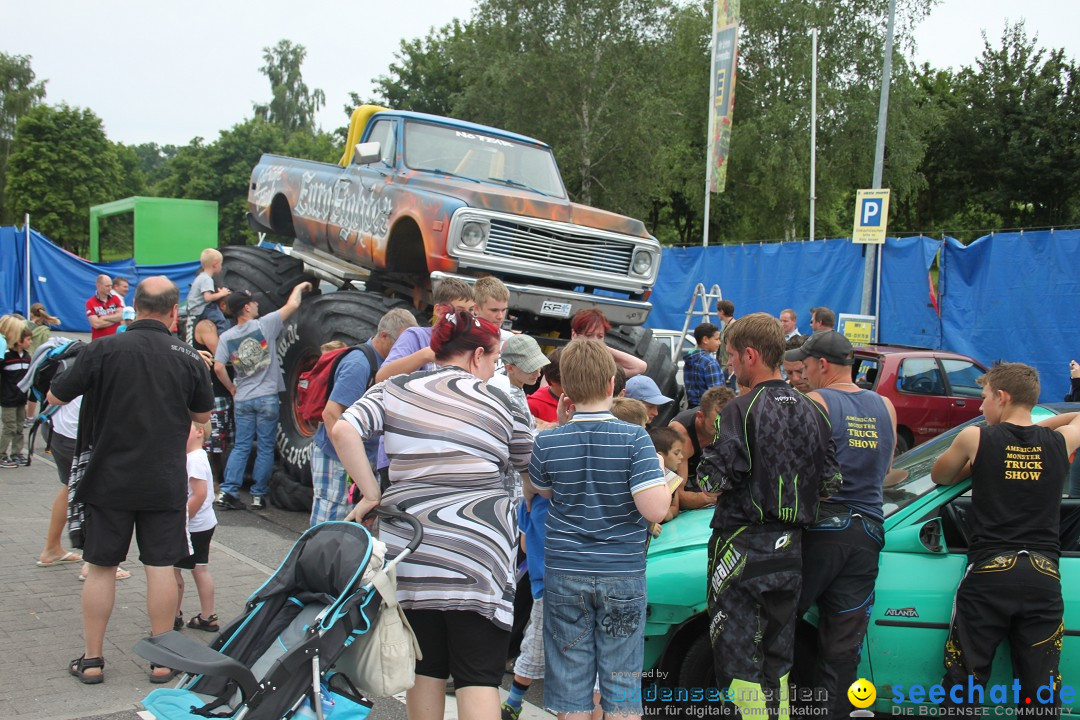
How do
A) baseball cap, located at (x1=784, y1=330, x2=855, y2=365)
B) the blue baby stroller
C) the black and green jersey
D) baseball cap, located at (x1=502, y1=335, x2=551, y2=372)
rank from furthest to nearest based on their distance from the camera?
baseball cap, located at (x1=502, y1=335, x2=551, y2=372) → baseball cap, located at (x1=784, y1=330, x2=855, y2=365) → the black and green jersey → the blue baby stroller

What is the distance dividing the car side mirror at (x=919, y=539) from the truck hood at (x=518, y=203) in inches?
168

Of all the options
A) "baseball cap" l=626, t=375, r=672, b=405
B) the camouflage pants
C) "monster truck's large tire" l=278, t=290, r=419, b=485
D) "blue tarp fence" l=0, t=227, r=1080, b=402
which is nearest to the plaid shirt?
"baseball cap" l=626, t=375, r=672, b=405

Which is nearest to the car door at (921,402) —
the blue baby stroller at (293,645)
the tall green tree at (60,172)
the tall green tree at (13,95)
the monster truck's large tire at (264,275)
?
the monster truck's large tire at (264,275)

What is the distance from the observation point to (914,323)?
560 inches

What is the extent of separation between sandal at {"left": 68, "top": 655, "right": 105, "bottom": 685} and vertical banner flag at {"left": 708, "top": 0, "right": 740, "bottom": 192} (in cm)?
1640

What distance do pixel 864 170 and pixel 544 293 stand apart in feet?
87.4

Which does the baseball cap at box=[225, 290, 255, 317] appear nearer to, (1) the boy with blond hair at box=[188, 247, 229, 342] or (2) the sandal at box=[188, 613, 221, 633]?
(1) the boy with blond hair at box=[188, 247, 229, 342]

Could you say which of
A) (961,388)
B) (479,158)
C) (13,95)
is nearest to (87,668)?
(479,158)

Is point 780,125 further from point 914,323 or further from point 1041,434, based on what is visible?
point 1041,434

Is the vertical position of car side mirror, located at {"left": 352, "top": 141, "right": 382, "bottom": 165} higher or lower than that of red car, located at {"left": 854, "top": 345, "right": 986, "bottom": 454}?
higher

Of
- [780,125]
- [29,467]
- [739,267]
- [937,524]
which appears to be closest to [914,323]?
[739,267]

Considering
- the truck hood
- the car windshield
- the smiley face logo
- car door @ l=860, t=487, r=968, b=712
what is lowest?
the smiley face logo

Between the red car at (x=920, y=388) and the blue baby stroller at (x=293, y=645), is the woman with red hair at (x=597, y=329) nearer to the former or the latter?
the blue baby stroller at (x=293, y=645)

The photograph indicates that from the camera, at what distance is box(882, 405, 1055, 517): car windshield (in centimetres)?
423
